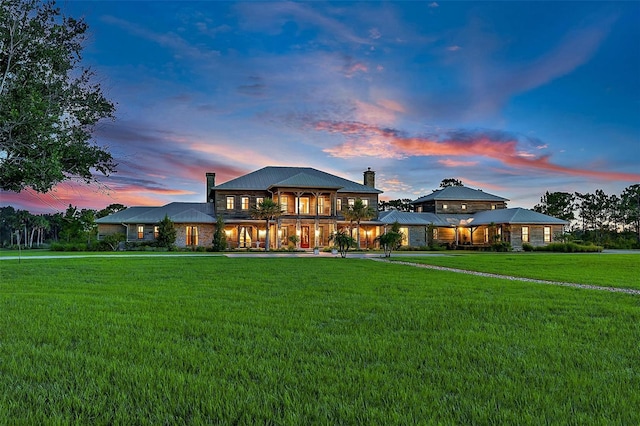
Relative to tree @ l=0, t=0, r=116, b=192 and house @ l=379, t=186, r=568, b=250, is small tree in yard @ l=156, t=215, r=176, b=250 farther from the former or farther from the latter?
tree @ l=0, t=0, r=116, b=192

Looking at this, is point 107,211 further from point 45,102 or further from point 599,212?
point 599,212

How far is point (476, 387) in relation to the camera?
10.3 feet

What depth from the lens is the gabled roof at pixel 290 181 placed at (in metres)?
36.9

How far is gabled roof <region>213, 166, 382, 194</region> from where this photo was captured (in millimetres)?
36938

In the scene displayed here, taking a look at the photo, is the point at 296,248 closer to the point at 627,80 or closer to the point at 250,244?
the point at 250,244

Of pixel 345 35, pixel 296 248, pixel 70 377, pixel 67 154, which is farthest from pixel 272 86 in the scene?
pixel 70 377

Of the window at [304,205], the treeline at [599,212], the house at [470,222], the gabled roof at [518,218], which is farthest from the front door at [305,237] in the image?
the treeline at [599,212]

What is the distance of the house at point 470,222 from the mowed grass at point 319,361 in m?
34.4

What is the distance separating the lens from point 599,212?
A: 59.3 m

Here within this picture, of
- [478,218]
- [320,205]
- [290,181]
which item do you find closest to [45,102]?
[290,181]

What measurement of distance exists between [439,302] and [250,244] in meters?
32.2

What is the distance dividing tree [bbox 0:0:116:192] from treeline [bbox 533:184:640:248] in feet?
179

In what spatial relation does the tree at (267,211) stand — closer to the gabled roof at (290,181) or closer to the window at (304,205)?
the gabled roof at (290,181)

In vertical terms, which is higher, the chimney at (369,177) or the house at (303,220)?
the chimney at (369,177)
